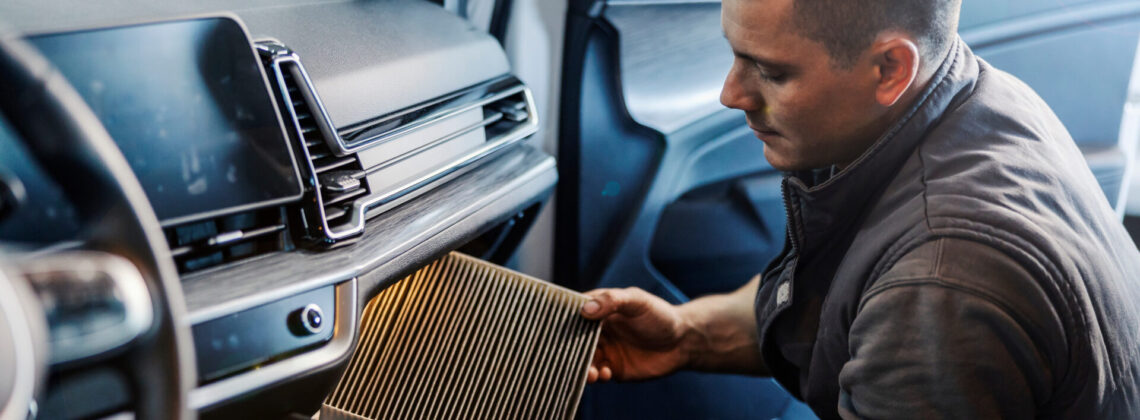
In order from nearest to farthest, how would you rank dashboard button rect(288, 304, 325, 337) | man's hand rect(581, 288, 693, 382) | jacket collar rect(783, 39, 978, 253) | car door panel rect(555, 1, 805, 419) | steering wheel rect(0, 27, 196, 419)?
steering wheel rect(0, 27, 196, 419), dashboard button rect(288, 304, 325, 337), jacket collar rect(783, 39, 978, 253), man's hand rect(581, 288, 693, 382), car door panel rect(555, 1, 805, 419)

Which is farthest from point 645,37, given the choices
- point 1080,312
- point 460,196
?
point 1080,312

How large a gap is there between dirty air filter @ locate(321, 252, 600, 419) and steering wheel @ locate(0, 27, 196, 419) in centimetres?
56

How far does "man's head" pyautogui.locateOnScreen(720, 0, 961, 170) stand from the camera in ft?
2.71

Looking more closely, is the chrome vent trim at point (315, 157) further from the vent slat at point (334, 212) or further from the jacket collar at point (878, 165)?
the jacket collar at point (878, 165)

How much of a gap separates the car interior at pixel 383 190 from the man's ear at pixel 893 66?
0.41 meters

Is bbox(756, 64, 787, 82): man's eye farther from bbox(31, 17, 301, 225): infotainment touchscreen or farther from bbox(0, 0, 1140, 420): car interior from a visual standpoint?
bbox(31, 17, 301, 225): infotainment touchscreen

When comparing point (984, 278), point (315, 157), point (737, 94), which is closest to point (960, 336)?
point (984, 278)

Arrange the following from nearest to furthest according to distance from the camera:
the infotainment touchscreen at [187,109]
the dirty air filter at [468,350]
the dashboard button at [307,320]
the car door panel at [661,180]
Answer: the infotainment touchscreen at [187,109], the dashboard button at [307,320], the dirty air filter at [468,350], the car door panel at [661,180]

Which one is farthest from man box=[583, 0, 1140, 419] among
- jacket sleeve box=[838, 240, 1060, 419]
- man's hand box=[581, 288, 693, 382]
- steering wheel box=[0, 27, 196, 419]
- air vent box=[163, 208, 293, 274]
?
steering wheel box=[0, 27, 196, 419]

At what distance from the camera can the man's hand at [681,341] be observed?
48.7 inches

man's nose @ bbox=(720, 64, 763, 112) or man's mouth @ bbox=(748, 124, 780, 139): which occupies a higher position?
man's nose @ bbox=(720, 64, 763, 112)

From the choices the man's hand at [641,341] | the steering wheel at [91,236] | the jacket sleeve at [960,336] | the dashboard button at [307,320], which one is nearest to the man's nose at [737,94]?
the jacket sleeve at [960,336]

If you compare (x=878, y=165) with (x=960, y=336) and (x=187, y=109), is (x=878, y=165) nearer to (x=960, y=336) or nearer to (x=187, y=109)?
(x=960, y=336)

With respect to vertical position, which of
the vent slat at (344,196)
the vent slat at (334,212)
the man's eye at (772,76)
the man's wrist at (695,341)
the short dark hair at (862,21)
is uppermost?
the short dark hair at (862,21)
